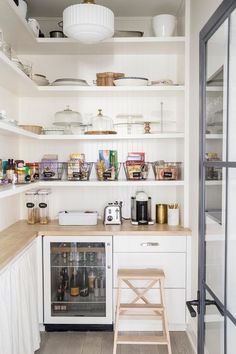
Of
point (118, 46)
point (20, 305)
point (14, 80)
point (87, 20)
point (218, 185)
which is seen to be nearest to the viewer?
point (218, 185)

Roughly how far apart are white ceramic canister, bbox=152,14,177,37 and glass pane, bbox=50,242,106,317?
1760 millimetres

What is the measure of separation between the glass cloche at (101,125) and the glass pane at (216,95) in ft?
4.01

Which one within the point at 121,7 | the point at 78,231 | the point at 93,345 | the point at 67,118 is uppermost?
the point at 121,7

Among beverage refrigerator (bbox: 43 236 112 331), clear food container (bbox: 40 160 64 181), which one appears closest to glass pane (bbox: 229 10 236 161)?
beverage refrigerator (bbox: 43 236 112 331)

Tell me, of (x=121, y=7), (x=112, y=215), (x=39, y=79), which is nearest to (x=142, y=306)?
(x=112, y=215)

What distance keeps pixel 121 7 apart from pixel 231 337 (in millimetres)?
2602

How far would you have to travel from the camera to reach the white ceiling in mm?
2847

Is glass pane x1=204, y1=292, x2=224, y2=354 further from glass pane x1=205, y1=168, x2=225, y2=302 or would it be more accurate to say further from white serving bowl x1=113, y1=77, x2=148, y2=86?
white serving bowl x1=113, y1=77, x2=148, y2=86

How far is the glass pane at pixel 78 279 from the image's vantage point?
109 inches

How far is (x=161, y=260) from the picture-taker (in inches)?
107

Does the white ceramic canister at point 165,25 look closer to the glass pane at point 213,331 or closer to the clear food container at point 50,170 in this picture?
the clear food container at point 50,170

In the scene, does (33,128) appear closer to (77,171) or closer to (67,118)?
(67,118)

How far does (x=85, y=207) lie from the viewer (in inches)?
127

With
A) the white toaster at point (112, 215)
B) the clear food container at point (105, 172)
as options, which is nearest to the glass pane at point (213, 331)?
the white toaster at point (112, 215)
